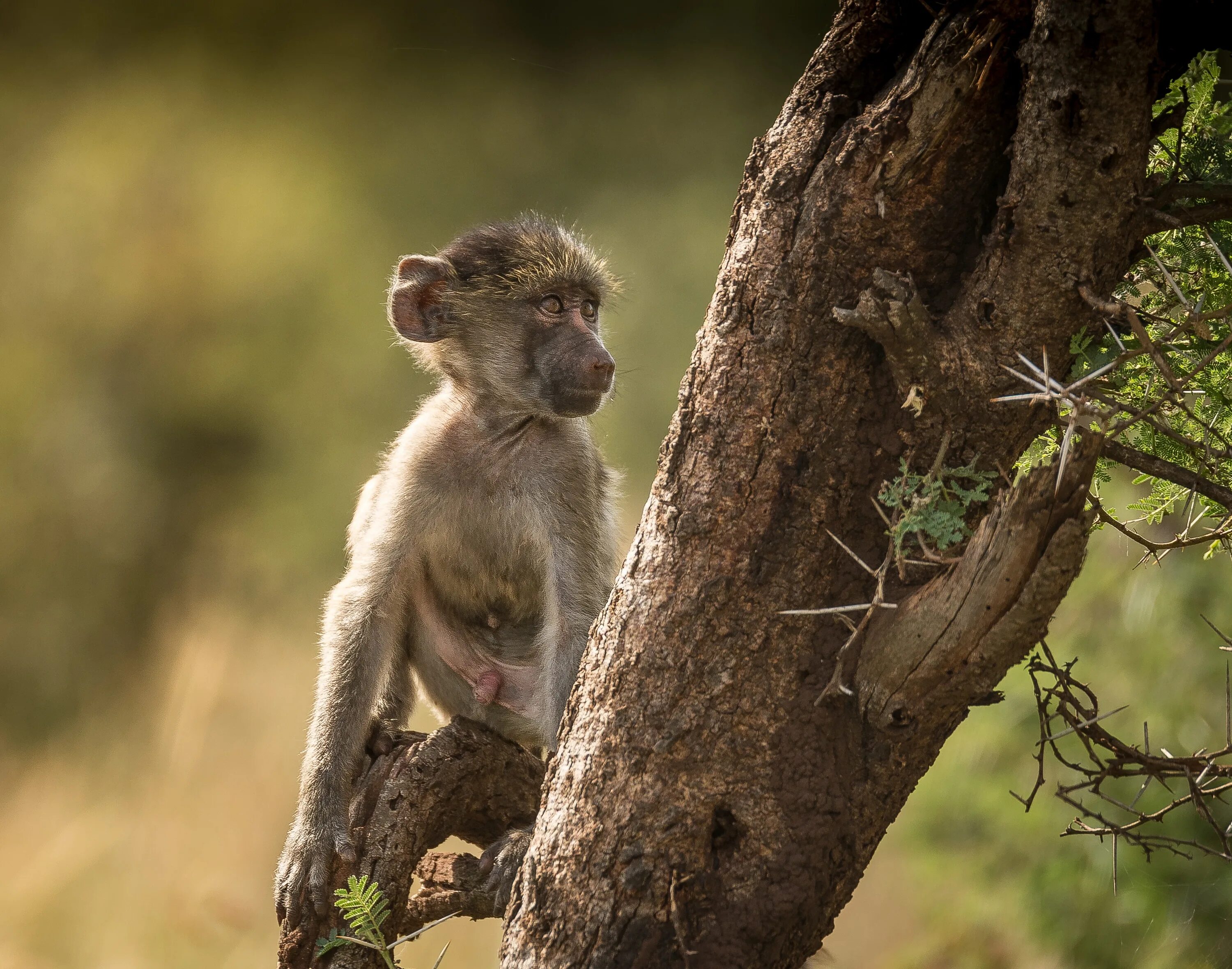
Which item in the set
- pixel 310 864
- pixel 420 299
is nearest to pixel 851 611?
pixel 310 864

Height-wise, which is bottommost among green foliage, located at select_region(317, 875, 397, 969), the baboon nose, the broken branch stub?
green foliage, located at select_region(317, 875, 397, 969)

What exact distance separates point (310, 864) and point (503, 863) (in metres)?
0.43

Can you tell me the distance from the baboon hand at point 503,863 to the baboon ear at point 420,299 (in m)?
1.30

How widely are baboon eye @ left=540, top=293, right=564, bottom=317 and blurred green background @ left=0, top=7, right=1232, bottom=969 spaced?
2.03m

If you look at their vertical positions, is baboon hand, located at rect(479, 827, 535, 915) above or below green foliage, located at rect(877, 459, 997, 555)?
below

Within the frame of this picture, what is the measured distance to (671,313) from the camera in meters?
5.47

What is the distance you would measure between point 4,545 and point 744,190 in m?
5.12

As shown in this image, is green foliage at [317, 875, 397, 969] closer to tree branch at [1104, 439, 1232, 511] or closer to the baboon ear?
the baboon ear

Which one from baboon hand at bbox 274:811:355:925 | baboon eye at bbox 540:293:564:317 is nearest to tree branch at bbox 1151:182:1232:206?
baboon eye at bbox 540:293:564:317

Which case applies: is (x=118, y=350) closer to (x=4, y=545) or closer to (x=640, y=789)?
(x=4, y=545)

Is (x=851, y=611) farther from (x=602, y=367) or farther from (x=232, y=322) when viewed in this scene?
(x=232, y=322)

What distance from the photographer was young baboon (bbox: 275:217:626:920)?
267cm

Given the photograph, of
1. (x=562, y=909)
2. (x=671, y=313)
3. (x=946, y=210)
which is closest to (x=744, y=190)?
(x=946, y=210)

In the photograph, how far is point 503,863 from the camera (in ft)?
8.04
